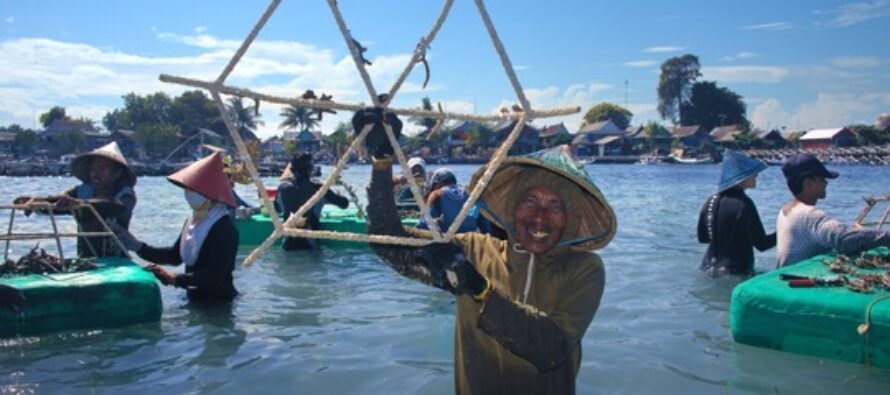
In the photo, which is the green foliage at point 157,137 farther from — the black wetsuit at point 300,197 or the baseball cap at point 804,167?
the baseball cap at point 804,167

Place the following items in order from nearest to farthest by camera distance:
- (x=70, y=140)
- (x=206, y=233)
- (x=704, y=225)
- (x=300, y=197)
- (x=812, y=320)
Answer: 1. (x=812, y=320)
2. (x=206, y=233)
3. (x=704, y=225)
4. (x=300, y=197)
5. (x=70, y=140)

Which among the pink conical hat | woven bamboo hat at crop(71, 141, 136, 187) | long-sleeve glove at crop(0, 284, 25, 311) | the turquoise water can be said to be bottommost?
the turquoise water

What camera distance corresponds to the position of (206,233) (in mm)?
5395

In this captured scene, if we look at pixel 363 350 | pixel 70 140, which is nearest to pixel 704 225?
pixel 363 350

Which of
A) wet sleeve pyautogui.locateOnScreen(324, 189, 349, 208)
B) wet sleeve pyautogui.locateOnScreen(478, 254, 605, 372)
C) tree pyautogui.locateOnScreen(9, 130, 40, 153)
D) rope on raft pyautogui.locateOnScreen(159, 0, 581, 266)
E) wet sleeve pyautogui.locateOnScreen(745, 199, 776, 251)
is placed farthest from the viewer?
tree pyautogui.locateOnScreen(9, 130, 40, 153)

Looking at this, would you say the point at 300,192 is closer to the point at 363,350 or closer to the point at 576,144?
the point at 363,350

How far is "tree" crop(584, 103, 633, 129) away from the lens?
124 meters

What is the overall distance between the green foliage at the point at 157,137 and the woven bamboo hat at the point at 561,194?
8409 cm

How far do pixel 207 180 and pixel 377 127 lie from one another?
322 cm

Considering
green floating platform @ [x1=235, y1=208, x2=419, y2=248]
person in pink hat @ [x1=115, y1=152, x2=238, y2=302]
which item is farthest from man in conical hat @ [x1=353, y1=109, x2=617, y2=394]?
green floating platform @ [x1=235, y1=208, x2=419, y2=248]

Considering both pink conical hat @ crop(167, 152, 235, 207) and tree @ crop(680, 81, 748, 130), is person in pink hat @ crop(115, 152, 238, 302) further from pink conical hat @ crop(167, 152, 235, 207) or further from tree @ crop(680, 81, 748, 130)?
tree @ crop(680, 81, 748, 130)

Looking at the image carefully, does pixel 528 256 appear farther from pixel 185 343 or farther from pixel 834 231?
pixel 834 231

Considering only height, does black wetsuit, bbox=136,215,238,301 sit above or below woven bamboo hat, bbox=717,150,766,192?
below

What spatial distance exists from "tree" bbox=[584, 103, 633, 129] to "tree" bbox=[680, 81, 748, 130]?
36.5 feet
